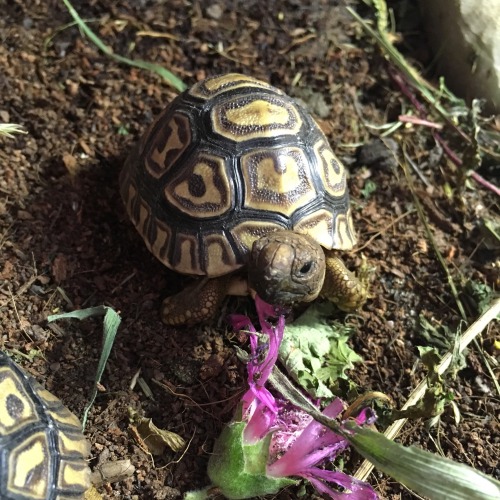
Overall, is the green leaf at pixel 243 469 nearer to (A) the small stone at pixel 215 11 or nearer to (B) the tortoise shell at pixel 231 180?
(B) the tortoise shell at pixel 231 180

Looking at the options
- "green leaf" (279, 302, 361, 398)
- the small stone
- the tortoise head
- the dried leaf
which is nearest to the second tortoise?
the tortoise head

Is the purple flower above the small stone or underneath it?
underneath

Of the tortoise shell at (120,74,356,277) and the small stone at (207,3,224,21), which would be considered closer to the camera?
the tortoise shell at (120,74,356,277)

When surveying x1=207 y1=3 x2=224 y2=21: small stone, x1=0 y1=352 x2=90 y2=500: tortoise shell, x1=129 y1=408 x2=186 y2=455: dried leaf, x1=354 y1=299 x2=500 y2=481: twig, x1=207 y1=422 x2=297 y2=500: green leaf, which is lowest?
x1=129 y1=408 x2=186 y2=455: dried leaf

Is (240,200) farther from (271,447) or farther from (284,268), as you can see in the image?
(271,447)

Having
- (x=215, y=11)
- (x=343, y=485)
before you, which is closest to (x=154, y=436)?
(x=343, y=485)

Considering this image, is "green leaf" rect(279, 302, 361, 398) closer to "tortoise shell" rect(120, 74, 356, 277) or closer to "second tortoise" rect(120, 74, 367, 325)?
"second tortoise" rect(120, 74, 367, 325)

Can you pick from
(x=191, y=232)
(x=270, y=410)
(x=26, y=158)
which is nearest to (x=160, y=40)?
(x=26, y=158)
